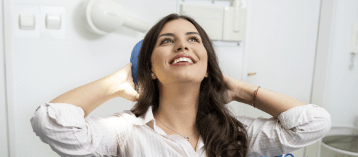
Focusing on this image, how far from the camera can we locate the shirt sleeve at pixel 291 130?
0.83 meters

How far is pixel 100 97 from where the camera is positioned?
0.82 metres

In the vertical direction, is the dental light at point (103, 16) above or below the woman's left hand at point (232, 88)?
above

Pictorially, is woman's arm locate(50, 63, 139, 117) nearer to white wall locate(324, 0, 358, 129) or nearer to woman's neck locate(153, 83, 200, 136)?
woman's neck locate(153, 83, 200, 136)

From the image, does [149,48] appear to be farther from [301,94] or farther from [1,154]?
[301,94]

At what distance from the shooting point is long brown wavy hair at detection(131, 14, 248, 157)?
0.87 meters

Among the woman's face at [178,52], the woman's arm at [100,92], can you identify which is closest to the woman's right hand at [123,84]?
the woman's arm at [100,92]

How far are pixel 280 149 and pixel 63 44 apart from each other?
40.2 inches

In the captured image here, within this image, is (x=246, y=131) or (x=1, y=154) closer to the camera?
(x=246, y=131)

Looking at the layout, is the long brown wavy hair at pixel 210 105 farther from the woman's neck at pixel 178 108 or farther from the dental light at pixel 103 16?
the dental light at pixel 103 16

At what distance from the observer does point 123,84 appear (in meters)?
0.90

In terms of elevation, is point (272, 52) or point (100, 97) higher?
point (272, 52)

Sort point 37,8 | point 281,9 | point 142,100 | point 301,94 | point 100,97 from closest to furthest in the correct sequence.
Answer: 1. point 100,97
2. point 142,100
3. point 37,8
4. point 281,9
5. point 301,94

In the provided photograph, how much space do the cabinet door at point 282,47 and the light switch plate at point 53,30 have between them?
1045 mm

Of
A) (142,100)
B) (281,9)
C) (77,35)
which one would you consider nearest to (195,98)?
(142,100)
